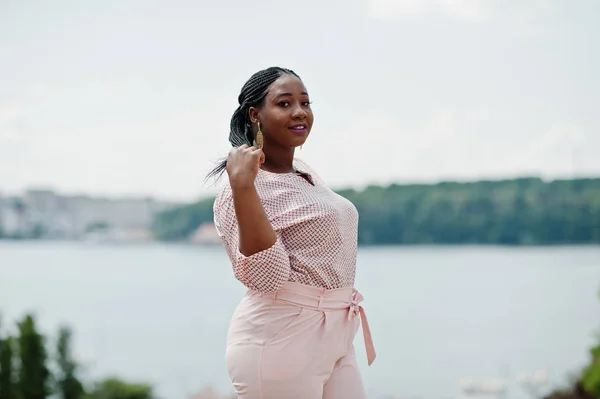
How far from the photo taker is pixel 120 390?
57.3 feet

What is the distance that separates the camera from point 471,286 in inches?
1892

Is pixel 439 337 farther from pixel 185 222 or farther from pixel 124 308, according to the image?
pixel 124 308

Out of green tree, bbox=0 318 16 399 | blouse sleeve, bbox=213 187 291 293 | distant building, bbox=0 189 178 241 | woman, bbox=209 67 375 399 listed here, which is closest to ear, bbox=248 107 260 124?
woman, bbox=209 67 375 399

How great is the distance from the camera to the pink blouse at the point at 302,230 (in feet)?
6.64

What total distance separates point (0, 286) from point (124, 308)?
10.9 m

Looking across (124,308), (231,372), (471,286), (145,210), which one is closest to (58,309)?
(124,308)

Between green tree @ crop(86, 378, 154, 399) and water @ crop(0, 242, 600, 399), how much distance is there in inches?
18.1

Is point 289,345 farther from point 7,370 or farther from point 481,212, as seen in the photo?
point 481,212

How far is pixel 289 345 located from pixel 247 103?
2.08 ft

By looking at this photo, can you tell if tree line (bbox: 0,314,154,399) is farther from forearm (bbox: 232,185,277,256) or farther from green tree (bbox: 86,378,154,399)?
forearm (bbox: 232,185,277,256)

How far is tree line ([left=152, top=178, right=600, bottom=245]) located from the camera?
34125 millimetres

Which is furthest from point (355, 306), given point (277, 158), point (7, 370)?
point (7, 370)

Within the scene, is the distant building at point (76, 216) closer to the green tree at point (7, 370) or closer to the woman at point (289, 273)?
the green tree at point (7, 370)

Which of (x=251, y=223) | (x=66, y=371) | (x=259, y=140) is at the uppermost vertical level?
(x=259, y=140)
